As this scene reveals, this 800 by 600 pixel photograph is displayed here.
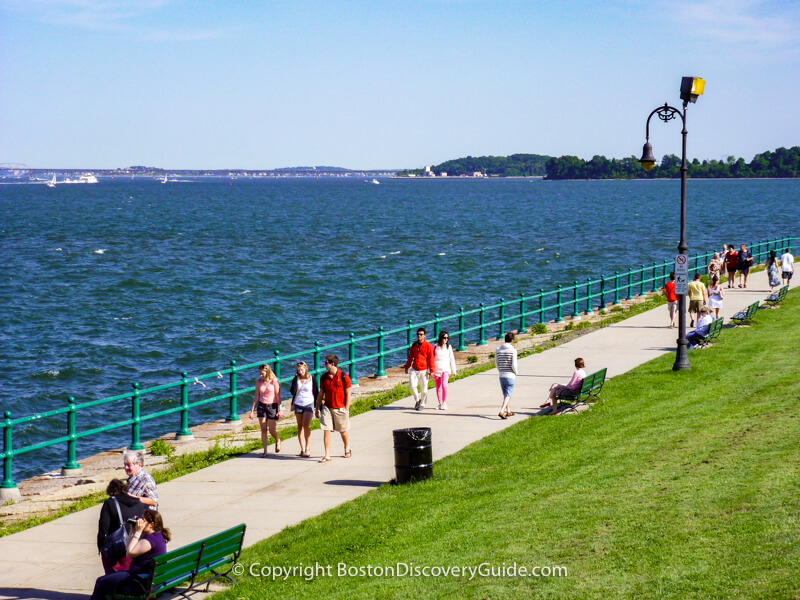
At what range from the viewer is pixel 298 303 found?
157 feet

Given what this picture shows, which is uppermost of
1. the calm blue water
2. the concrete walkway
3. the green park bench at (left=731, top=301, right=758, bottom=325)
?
the green park bench at (left=731, top=301, right=758, bottom=325)

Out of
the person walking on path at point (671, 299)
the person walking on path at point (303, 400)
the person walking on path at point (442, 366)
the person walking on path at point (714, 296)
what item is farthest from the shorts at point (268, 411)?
the person walking on path at point (671, 299)

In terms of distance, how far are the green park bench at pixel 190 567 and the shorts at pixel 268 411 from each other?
187 inches

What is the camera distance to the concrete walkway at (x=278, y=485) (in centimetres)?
1042

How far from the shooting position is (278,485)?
44.1 ft

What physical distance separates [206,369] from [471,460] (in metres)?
19.7

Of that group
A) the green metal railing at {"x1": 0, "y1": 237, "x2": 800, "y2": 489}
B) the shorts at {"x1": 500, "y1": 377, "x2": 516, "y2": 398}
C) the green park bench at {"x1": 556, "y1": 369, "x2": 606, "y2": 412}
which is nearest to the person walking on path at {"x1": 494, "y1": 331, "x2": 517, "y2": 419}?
the shorts at {"x1": 500, "y1": 377, "x2": 516, "y2": 398}

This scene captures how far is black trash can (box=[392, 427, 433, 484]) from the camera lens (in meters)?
13.0

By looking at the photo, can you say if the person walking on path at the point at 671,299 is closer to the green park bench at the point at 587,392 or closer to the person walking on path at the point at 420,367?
the green park bench at the point at 587,392

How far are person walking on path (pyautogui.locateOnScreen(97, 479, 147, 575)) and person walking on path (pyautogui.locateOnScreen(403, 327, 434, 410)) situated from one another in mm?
9138

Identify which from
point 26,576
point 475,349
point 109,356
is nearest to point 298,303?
point 109,356

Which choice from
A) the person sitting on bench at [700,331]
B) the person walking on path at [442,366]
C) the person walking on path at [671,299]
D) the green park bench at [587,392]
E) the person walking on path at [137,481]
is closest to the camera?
the person walking on path at [137,481]

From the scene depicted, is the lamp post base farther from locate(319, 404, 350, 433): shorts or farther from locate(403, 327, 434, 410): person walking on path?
locate(319, 404, 350, 433): shorts

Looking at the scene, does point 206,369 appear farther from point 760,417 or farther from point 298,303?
point 760,417
